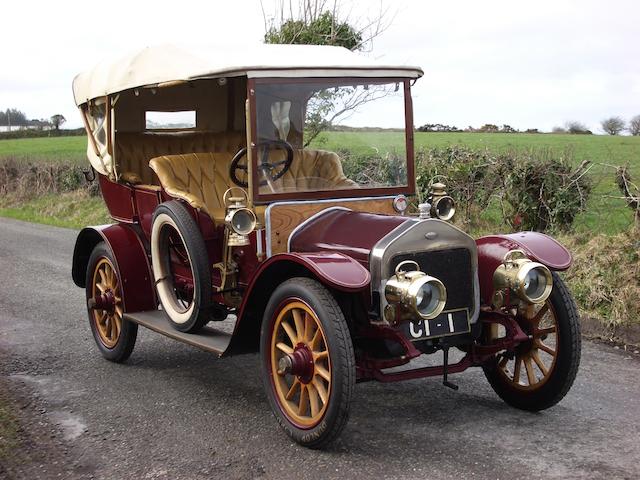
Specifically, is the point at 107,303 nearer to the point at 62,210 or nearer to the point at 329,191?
the point at 329,191

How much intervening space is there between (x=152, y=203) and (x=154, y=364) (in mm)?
1212

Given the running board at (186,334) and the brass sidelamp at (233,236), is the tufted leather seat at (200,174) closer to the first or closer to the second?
the brass sidelamp at (233,236)

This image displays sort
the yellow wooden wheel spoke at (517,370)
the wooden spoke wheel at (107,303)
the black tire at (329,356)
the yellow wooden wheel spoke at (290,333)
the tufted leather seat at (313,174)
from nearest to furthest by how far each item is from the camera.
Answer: the black tire at (329,356), the yellow wooden wheel spoke at (290,333), the yellow wooden wheel spoke at (517,370), the tufted leather seat at (313,174), the wooden spoke wheel at (107,303)

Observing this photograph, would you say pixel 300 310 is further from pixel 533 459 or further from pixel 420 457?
pixel 533 459

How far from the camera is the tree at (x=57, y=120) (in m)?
48.8

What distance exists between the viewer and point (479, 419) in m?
4.55

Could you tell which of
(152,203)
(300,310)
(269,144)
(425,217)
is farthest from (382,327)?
(152,203)

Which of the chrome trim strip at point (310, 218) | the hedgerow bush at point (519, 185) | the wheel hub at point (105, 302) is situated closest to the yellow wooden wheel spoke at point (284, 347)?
the chrome trim strip at point (310, 218)

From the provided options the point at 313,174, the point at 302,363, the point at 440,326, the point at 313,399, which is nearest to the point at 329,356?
the point at 302,363

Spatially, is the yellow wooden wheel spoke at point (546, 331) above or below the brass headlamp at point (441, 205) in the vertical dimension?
below

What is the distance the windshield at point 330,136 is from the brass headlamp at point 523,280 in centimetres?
113

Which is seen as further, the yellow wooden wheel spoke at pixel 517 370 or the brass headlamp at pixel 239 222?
the yellow wooden wheel spoke at pixel 517 370

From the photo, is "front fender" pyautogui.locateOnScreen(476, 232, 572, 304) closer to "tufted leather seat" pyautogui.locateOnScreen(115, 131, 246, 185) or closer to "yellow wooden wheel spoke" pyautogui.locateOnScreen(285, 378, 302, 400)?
"yellow wooden wheel spoke" pyautogui.locateOnScreen(285, 378, 302, 400)

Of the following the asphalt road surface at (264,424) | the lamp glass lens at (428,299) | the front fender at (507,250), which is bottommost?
the asphalt road surface at (264,424)
